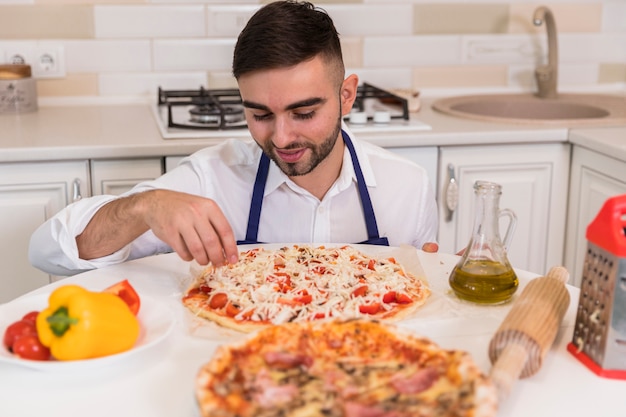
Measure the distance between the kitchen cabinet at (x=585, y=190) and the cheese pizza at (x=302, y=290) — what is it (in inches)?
43.0

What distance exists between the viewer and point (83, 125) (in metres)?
2.51

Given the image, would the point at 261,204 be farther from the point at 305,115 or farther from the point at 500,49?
the point at 500,49

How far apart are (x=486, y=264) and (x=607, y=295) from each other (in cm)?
26

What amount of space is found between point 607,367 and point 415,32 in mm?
2095

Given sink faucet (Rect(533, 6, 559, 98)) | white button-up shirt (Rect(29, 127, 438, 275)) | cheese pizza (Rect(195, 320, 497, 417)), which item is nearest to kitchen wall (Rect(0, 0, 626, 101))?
sink faucet (Rect(533, 6, 559, 98))

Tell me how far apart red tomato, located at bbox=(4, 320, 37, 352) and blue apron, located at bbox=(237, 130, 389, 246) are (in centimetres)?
69

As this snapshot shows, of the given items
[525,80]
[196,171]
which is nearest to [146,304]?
[196,171]

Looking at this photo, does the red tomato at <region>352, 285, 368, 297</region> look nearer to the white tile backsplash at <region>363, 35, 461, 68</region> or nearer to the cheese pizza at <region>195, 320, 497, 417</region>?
the cheese pizza at <region>195, 320, 497, 417</region>

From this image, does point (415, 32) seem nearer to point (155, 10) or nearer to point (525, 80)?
point (525, 80)

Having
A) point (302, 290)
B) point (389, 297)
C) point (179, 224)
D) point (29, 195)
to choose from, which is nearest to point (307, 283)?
point (302, 290)

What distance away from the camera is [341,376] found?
1.01m

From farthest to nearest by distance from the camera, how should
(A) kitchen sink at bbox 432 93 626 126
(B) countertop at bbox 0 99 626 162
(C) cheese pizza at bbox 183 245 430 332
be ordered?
(A) kitchen sink at bbox 432 93 626 126
(B) countertop at bbox 0 99 626 162
(C) cheese pizza at bbox 183 245 430 332

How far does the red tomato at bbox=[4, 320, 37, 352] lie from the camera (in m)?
1.13

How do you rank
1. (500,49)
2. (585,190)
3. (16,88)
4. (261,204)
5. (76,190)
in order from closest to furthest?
(261,204)
(76,190)
(585,190)
(16,88)
(500,49)
